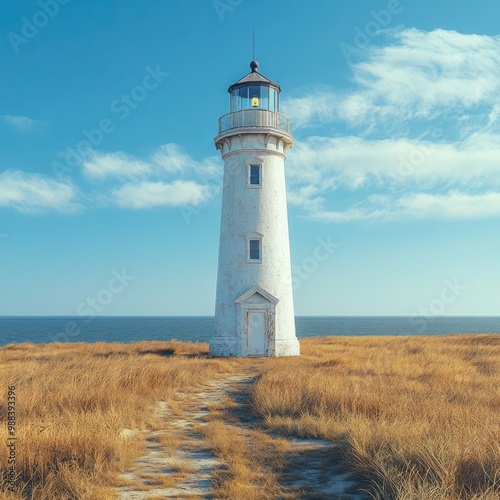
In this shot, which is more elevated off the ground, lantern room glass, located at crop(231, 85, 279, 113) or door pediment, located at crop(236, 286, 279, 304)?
lantern room glass, located at crop(231, 85, 279, 113)

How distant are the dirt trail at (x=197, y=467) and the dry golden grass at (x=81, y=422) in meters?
0.31

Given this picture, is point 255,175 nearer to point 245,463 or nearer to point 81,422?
point 81,422

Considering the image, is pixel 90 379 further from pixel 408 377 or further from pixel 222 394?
pixel 408 377

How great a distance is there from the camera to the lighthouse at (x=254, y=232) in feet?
75.0

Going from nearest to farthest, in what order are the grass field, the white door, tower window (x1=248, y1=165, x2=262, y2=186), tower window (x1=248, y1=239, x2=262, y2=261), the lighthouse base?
the grass field → the lighthouse base → the white door → tower window (x1=248, y1=239, x2=262, y2=261) → tower window (x1=248, y1=165, x2=262, y2=186)

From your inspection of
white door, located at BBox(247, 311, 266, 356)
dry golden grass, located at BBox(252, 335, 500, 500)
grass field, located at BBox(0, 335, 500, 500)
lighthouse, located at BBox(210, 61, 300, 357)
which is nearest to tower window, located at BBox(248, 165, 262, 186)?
lighthouse, located at BBox(210, 61, 300, 357)

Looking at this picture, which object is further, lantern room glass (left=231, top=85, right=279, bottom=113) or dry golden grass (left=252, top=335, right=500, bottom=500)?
lantern room glass (left=231, top=85, right=279, bottom=113)

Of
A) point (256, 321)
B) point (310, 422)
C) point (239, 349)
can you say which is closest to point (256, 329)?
point (256, 321)

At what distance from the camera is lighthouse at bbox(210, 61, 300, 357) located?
75.0ft

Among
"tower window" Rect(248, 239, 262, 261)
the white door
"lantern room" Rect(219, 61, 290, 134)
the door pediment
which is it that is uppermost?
"lantern room" Rect(219, 61, 290, 134)

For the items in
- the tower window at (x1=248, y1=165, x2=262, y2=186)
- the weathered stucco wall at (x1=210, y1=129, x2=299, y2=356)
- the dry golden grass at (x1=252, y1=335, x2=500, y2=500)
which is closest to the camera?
the dry golden grass at (x1=252, y1=335, x2=500, y2=500)

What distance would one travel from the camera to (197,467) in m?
6.95

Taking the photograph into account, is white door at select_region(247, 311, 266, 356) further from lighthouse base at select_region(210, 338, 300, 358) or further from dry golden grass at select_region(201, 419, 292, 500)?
dry golden grass at select_region(201, 419, 292, 500)

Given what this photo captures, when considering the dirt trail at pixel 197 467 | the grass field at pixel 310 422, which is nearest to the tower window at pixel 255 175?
the grass field at pixel 310 422
